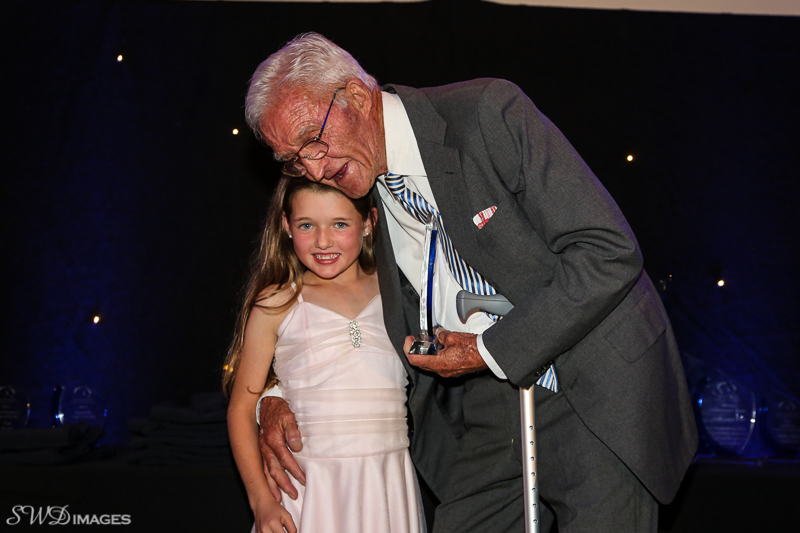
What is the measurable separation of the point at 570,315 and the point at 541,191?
0.23 meters

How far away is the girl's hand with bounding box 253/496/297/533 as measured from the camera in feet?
5.44

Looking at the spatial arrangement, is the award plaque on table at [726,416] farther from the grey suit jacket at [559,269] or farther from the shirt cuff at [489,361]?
the shirt cuff at [489,361]

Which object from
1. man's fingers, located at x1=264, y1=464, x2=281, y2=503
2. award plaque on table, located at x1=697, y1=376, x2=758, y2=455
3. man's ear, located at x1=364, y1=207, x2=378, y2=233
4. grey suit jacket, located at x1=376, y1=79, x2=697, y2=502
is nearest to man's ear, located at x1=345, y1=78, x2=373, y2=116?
grey suit jacket, located at x1=376, y1=79, x2=697, y2=502

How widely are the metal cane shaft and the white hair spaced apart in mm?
766

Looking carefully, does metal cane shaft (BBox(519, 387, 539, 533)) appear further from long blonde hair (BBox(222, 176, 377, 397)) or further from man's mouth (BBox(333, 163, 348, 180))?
A: long blonde hair (BBox(222, 176, 377, 397))

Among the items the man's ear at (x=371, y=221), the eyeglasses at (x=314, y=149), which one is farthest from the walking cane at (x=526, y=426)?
the man's ear at (x=371, y=221)

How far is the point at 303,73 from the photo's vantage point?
59.8 inches

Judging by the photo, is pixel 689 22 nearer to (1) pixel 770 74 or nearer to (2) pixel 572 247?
(1) pixel 770 74

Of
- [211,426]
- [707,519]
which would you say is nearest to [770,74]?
[707,519]

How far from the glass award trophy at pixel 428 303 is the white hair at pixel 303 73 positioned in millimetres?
360

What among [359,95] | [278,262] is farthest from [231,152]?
[359,95]

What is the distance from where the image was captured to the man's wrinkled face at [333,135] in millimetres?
1501

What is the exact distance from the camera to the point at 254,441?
1.80 metres

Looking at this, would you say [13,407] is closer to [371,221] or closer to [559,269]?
[371,221]
